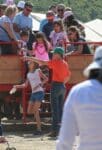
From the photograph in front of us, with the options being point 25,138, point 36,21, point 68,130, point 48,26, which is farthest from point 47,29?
Answer: point 68,130

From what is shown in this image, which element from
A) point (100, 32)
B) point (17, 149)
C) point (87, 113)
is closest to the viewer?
point (87, 113)

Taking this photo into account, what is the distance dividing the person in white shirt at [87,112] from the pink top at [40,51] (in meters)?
8.96

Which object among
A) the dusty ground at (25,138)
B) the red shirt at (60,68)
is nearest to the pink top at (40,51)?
the red shirt at (60,68)

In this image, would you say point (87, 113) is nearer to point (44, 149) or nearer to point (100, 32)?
point (44, 149)

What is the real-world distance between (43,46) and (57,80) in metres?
0.96

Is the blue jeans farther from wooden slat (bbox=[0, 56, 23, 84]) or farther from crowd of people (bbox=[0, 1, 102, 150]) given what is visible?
wooden slat (bbox=[0, 56, 23, 84])

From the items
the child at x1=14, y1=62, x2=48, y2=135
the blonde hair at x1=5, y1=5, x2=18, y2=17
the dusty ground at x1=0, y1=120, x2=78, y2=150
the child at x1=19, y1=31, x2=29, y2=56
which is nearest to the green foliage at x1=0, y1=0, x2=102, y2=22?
the dusty ground at x1=0, y1=120, x2=78, y2=150

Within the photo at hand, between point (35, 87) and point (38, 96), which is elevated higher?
point (35, 87)

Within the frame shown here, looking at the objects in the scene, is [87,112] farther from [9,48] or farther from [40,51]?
[9,48]

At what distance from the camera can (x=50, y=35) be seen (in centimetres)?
1310

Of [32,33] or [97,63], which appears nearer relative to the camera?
[97,63]

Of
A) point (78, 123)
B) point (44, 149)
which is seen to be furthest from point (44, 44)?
point (78, 123)

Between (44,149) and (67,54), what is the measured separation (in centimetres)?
309

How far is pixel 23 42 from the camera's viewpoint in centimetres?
1288
